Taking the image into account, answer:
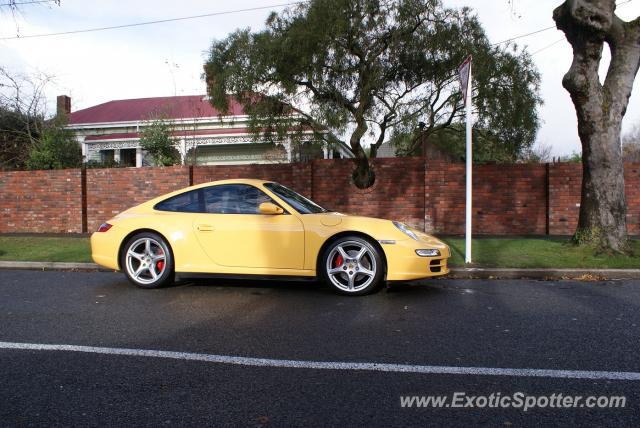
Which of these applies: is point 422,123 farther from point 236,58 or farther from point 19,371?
point 19,371

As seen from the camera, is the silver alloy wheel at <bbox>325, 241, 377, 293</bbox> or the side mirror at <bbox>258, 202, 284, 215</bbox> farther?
the side mirror at <bbox>258, 202, 284, 215</bbox>

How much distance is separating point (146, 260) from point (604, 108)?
7839 millimetres

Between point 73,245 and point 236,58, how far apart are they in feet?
18.7

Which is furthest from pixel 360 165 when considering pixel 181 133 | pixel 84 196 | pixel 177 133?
pixel 177 133

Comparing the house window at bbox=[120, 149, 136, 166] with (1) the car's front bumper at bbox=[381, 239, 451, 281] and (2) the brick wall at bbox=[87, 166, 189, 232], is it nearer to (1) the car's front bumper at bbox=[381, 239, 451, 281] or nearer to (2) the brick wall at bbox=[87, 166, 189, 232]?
(2) the brick wall at bbox=[87, 166, 189, 232]

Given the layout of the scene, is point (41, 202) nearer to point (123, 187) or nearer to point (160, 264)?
point (123, 187)

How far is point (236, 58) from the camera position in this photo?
478 inches

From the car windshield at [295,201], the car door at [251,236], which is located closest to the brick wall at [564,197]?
the car windshield at [295,201]

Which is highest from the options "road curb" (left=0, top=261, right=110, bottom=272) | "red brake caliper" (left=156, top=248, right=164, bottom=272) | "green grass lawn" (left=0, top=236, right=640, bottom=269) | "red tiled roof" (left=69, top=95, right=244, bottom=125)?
"red tiled roof" (left=69, top=95, right=244, bottom=125)

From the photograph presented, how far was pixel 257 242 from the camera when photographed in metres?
5.89

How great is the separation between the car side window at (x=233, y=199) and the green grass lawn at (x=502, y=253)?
11.3 feet

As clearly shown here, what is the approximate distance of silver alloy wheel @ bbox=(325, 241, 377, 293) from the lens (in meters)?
5.73

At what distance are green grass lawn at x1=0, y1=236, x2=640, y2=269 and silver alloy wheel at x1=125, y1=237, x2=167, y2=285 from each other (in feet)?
10.0

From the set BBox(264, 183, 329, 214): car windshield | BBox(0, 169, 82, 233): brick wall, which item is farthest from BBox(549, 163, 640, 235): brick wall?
BBox(0, 169, 82, 233): brick wall
